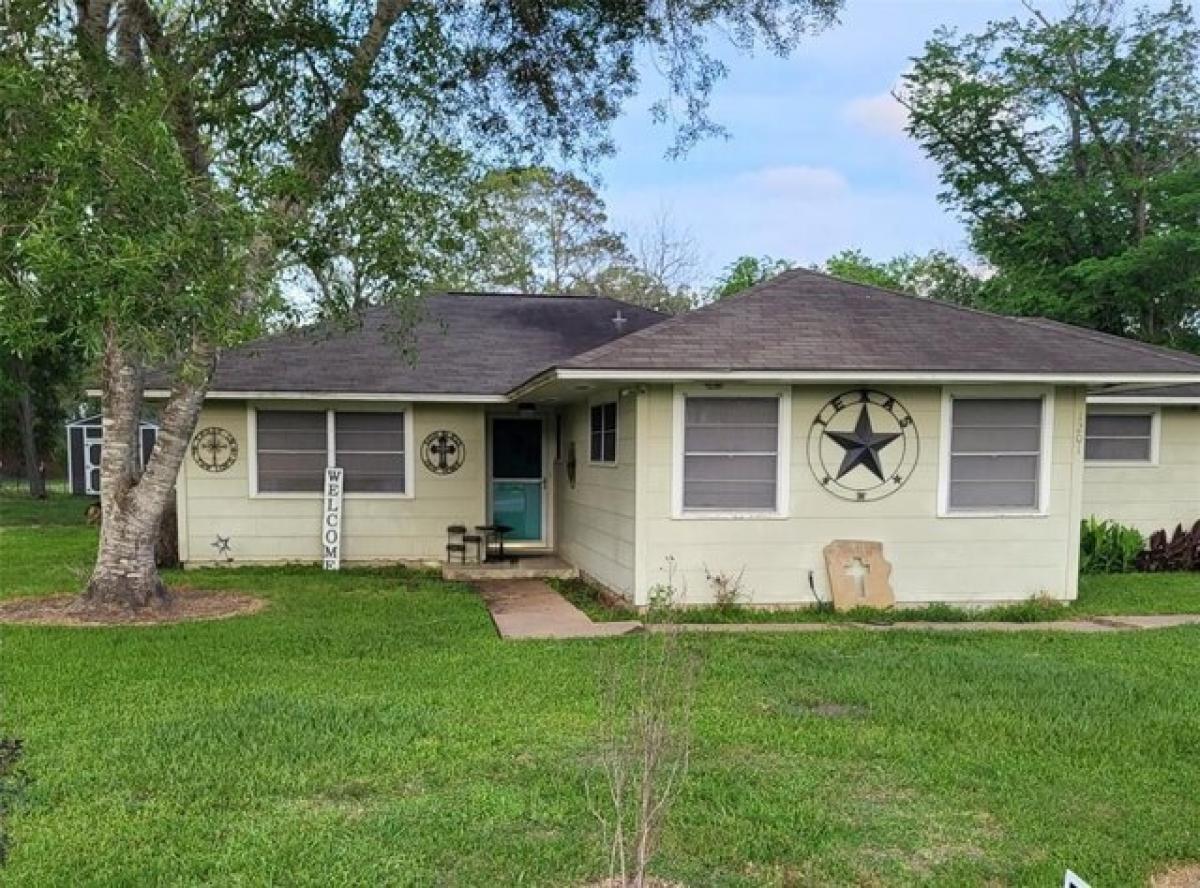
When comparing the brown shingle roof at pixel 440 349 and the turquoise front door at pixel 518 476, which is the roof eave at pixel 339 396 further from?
the turquoise front door at pixel 518 476

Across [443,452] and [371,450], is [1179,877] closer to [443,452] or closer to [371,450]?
[443,452]

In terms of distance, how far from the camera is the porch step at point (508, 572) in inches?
414

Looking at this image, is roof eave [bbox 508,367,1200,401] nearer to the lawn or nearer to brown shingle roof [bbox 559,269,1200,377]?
brown shingle roof [bbox 559,269,1200,377]

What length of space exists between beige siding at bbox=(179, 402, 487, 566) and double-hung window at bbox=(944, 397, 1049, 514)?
5.90m

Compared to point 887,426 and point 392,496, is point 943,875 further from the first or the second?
point 392,496

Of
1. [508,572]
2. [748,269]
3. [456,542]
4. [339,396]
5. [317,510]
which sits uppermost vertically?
[748,269]

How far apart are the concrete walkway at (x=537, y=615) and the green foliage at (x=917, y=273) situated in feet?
67.2

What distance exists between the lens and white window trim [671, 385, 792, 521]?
26.7ft

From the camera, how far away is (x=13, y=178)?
152 inches

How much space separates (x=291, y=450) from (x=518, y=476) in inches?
119

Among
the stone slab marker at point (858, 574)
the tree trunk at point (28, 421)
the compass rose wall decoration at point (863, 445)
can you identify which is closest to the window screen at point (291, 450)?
the compass rose wall decoration at point (863, 445)

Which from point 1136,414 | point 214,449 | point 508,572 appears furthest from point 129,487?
point 1136,414

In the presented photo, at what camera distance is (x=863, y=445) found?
27.3ft

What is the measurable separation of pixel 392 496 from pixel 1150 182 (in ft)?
56.3
